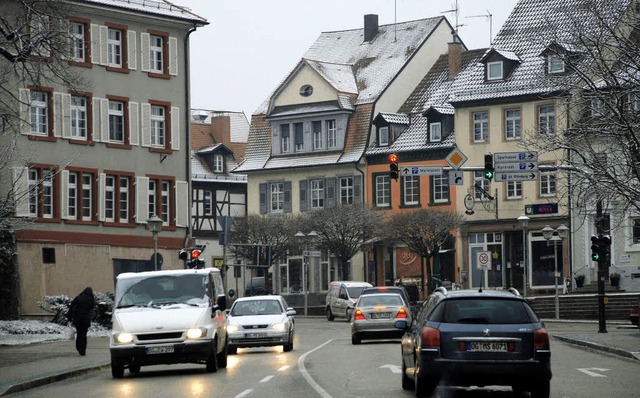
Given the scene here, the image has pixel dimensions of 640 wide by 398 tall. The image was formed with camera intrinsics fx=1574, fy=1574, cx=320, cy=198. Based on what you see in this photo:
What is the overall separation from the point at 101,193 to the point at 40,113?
14.6ft

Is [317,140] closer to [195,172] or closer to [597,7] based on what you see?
[195,172]

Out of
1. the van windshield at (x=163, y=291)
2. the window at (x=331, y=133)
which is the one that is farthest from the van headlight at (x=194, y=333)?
the window at (x=331, y=133)

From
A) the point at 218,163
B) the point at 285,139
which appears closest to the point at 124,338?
the point at 285,139

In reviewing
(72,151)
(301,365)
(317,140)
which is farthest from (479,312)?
(317,140)

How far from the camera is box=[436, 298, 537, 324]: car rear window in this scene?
66.9 feet

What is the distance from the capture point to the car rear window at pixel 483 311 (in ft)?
66.9

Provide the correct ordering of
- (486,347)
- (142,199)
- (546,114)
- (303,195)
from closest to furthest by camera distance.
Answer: (486,347) < (142,199) < (546,114) < (303,195)

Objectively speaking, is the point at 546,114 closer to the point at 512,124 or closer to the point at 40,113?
→ the point at 512,124

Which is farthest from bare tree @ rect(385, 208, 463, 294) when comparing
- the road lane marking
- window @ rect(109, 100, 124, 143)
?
the road lane marking

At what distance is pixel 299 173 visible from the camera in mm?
90938

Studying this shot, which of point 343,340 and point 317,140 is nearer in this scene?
point 343,340

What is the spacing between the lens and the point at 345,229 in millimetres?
80500

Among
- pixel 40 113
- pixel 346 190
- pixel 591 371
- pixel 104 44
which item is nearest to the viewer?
pixel 591 371

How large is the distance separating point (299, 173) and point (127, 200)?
84.8 feet
